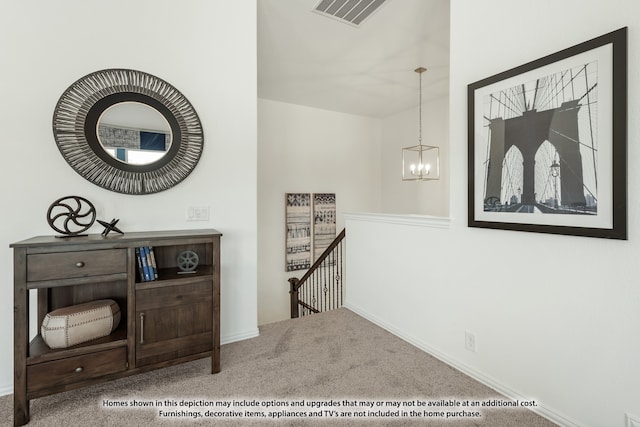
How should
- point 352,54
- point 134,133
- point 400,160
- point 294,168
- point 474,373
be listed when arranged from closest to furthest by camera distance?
point 474,373 < point 134,133 < point 352,54 < point 294,168 < point 400,160

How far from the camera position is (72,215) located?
196 cm

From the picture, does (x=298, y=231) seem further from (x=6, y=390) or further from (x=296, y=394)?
(x=6, y=390)

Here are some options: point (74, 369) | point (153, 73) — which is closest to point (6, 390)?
point (74, 369)

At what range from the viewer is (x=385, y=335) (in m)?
2.72

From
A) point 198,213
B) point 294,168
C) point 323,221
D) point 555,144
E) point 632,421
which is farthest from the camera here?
point 323,221

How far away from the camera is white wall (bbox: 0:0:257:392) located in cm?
193

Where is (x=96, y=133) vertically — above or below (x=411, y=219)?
above

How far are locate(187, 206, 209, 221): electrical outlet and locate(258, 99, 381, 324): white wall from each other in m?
2.39

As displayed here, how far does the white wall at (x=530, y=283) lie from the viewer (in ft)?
4.63

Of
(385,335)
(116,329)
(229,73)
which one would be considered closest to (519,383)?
(385,335)

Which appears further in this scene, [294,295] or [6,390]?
[294,295]

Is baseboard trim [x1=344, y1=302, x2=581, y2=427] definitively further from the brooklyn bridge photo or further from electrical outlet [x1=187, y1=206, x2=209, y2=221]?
electrical outlet [x1=187, y1=206, x2=209, y2=221]

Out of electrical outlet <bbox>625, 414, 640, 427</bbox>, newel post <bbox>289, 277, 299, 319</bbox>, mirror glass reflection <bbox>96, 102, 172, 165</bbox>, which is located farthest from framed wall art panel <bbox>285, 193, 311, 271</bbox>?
electrical outlet <bbox>625, 414, 640, 427</bbox>

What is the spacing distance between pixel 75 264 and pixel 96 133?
0.95 m
